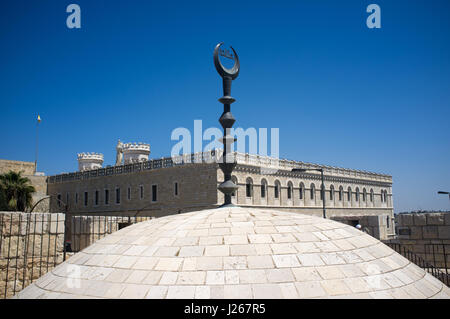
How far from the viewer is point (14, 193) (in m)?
26.2

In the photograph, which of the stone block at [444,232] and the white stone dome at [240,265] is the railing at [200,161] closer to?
the stone block at [444,232]

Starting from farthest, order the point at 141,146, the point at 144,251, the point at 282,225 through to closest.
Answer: the point at 141,146 < the point at 282,225 < the point at 144,251

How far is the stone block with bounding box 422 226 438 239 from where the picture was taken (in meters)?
10.4

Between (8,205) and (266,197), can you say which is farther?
(266,197)

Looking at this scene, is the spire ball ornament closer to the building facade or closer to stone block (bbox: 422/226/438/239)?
stone block (bbox: 422/226/438/239)

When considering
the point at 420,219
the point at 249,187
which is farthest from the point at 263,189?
the point at 420,219

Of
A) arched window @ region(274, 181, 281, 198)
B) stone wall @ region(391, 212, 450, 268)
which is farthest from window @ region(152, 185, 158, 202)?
stone wall @ region(391, 212, 450, 268)

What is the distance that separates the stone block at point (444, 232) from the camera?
10.2 meters

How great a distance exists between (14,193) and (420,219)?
89.2ft

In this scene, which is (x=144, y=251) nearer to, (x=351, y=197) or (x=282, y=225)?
(x=282, y=225)

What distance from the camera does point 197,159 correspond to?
84.5ft

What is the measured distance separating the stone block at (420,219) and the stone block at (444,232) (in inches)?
16.9
